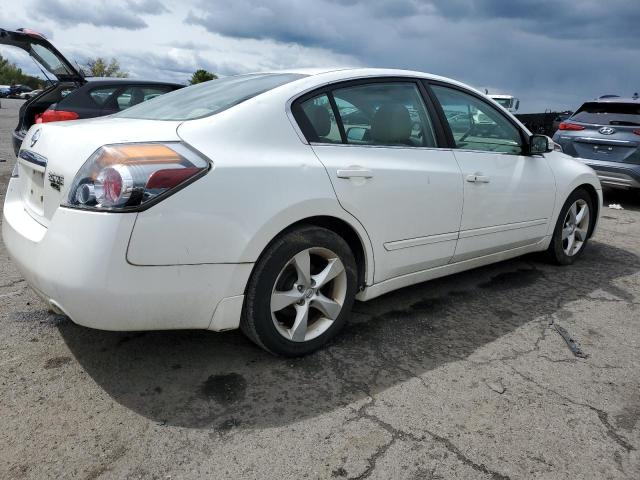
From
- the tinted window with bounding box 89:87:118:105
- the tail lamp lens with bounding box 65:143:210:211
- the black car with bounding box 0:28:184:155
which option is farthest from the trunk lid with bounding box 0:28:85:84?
the tail lamp lens with bounding box 65:143:210:211

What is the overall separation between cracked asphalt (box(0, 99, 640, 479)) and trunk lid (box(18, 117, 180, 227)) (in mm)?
780

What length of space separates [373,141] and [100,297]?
5.41 ft

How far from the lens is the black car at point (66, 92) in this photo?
6.12 metres

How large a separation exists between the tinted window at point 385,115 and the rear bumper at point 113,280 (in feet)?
3.52

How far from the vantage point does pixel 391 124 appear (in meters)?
3.05

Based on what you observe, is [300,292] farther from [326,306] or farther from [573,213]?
[573,213]

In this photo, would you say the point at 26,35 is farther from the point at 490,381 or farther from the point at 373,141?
the point at 490,381

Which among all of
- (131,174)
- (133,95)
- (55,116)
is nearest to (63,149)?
(131,174)

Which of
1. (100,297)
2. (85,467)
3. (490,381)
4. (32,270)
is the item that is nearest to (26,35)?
(32,270)

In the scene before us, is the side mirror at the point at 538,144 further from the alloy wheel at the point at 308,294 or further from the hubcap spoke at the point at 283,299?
the hubcap spoke at the point at 283,299

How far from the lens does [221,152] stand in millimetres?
2252

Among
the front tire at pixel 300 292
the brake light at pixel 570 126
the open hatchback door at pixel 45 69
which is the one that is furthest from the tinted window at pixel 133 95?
the brake light at pixel 570 126

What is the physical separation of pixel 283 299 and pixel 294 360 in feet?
1.20

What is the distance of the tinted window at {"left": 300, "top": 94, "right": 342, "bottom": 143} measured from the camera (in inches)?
104
